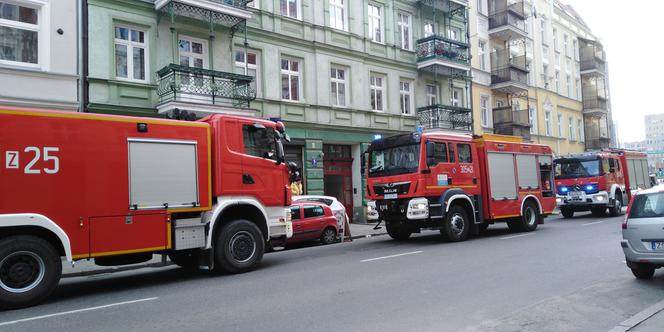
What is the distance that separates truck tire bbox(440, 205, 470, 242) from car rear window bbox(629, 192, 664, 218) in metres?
5.52

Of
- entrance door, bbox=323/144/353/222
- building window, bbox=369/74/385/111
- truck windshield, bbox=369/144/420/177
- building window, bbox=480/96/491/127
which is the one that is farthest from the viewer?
building window, bbox=480/96/491/127

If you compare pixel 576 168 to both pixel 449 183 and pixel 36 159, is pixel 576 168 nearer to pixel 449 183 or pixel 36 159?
pixel 449 183

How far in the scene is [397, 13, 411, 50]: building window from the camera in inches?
994

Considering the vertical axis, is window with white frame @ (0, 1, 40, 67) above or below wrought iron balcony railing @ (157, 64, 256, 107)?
above

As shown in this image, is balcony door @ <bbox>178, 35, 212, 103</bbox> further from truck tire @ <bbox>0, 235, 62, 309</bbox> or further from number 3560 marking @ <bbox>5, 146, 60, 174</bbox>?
truck tire @ <bbox>0, 235, 62, 309</bbox>

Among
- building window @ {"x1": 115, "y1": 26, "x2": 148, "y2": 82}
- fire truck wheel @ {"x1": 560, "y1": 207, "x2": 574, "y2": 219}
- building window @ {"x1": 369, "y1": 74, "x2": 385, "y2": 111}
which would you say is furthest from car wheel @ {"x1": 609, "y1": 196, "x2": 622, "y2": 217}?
building window @ {"x1": 115, "y1": 26, "x2": 148, "y2": 82}

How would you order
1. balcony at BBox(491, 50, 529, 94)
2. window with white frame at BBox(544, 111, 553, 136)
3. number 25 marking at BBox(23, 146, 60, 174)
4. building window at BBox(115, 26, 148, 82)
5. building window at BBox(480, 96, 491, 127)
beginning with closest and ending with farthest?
number 25 marking at BBox(23, 146, 60, 174)
building window at BBox(115, 26, 148, 82)
building window at BBox(480, 96, 491, 127)
balcony at BBox(491, 50, 529, 94)
window with white frame at BBox(544, 111, 553, 136)

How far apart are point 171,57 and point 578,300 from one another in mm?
14307

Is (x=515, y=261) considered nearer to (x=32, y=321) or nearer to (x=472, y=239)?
(x=472, y=239)

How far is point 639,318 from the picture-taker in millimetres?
5516

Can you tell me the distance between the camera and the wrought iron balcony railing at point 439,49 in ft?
81.9

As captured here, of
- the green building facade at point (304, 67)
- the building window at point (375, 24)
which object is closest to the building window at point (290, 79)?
the green building facade at point (304, 67)

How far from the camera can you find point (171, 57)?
1661cm

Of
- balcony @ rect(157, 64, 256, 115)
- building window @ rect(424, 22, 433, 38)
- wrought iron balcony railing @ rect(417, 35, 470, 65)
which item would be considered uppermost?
building window @ rect(424, 22, 433, 38)
